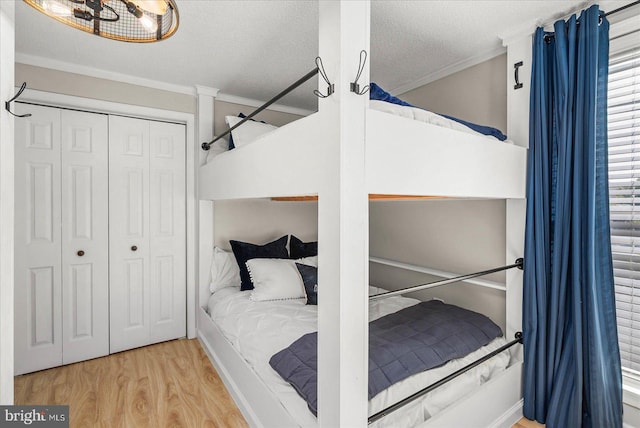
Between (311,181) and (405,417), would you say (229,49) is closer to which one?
(311,181)

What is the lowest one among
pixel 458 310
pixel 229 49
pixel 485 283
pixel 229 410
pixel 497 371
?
pixel 229 410

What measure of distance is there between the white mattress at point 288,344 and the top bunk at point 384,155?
30.5 inches

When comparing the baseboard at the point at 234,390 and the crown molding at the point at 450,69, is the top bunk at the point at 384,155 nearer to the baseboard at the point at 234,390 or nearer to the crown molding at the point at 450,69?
the crown molding at the point at 450,69

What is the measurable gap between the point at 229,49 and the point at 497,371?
8.07ft

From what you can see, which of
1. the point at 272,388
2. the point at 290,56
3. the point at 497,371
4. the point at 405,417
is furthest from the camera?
the point at 290,56

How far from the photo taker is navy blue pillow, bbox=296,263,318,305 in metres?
2.21

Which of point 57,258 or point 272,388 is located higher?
point 57,258

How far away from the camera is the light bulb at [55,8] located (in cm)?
97

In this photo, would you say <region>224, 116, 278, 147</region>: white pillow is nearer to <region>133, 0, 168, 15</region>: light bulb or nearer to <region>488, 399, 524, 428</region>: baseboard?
<region>133, 0, 168, 15</region>: light bulb

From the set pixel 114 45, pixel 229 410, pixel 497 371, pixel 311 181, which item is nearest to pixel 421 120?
pixel 311 181

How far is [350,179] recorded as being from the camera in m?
1.01

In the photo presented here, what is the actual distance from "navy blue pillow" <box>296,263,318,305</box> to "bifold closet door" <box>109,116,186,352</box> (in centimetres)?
116

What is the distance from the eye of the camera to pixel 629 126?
61.8 inches

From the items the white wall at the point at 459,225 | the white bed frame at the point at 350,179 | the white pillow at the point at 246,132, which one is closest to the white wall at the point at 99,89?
the white pillow at the point at 246,132
